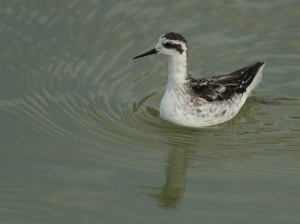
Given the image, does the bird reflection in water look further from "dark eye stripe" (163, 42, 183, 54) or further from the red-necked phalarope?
"dark eye stripe" (163, 42, 183, 54)

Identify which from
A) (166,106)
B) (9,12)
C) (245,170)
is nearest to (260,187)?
(245,170)

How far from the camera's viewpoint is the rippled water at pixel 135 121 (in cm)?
780

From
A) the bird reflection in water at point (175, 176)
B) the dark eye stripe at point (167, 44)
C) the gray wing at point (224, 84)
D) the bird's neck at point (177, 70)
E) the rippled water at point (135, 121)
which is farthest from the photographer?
the gray wing at point (224, 84)

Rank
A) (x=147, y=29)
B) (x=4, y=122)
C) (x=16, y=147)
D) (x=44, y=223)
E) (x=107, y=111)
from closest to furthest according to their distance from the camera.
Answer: (x=44, y=223)
(x=16, y=147)
(x=4, y=122)
(x=107, y=111)
(x=147, y=29)

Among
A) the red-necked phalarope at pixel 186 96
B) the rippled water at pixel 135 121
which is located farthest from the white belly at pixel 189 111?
the rippled water at pixel 135 121

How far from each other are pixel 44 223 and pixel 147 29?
7515 millimetres

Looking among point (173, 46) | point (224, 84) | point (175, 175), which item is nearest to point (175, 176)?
point (175, 175)

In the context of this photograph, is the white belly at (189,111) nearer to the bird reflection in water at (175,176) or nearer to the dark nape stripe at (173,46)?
the bird reflection in water at (175,176)

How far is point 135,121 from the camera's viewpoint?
1038 cm

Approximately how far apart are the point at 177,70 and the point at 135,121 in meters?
1.35

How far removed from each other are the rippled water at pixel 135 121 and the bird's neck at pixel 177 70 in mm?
880

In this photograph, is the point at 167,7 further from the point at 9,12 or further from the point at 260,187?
the point at 260,187

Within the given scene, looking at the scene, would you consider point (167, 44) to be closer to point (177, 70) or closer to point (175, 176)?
point (177, 70)

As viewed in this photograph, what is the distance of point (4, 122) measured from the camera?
9.92 m
